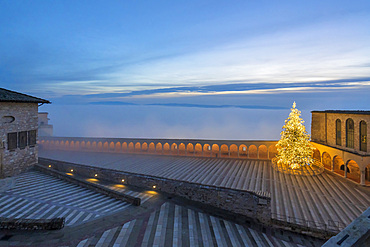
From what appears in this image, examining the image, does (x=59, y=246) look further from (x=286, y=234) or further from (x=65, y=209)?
(x=286, y=234)

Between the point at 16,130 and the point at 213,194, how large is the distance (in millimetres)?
16265

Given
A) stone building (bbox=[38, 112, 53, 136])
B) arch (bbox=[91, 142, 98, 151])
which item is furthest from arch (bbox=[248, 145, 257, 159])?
stone building (bbox=[38, 112, 53, 136])

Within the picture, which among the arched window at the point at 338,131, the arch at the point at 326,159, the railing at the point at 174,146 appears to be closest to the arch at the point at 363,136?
the arched window at the point at 338,131

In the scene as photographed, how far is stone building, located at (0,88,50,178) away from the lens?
665 inches

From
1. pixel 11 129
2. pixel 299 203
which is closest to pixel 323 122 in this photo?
pixel 299 203

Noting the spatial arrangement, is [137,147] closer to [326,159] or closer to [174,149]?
[174,149]

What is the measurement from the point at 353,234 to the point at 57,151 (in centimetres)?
3851

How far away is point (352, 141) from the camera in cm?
2166

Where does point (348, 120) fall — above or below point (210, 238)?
above

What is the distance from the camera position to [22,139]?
60.7ft

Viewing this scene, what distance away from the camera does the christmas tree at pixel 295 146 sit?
23125 millimetres

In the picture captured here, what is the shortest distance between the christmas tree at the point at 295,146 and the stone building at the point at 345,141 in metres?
2.48

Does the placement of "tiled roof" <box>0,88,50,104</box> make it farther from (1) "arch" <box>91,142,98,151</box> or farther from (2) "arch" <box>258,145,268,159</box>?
(2) "arch" <box>258,145,268,159</box>

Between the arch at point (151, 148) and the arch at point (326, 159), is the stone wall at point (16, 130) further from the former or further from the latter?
the arch at point (326, 159)
